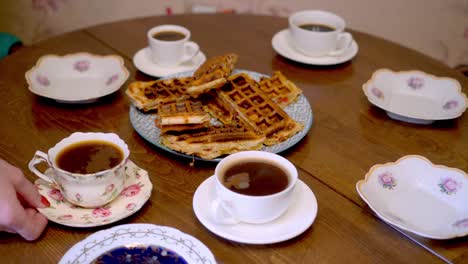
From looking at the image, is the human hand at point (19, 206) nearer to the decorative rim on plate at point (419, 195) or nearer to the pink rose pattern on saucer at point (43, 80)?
the pink rose pattern on saucer at point (43, 80)

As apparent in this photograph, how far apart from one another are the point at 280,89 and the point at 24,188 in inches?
34.4

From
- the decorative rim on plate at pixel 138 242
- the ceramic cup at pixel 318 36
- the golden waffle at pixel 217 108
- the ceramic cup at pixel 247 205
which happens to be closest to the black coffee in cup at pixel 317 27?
the ceramic cup at pixel 318 36

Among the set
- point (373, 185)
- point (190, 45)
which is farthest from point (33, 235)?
point (190, 45)

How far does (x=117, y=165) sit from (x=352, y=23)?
228cm

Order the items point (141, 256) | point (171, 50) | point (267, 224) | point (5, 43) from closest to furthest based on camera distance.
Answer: point (141, 256)
point (267, 224)
point (171, 50)
point (5, 43)

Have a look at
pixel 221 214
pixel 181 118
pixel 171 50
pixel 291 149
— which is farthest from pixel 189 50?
pixel 221 214

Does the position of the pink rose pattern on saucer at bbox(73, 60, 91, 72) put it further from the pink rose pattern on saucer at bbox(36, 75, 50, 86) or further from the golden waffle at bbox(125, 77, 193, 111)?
the golden waffle at bbox(125, 77, 193, 111)

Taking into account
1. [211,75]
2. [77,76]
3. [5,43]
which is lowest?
[5,43]

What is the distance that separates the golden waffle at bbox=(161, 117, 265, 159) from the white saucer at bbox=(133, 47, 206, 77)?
0.45 metres

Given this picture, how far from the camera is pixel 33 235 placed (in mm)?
1081

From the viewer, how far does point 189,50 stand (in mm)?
1854

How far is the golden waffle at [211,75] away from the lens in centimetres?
154

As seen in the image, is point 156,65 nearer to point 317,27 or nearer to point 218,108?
point 218,108

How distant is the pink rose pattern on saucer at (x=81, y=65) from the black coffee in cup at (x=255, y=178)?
81 cm
